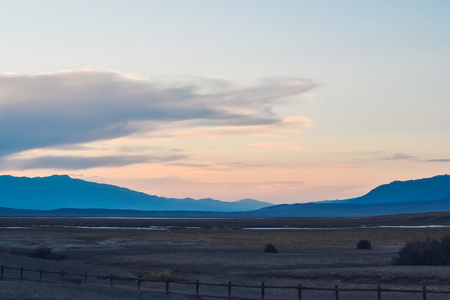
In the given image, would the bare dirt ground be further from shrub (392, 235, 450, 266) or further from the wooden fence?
shrub (392, 235, 450, 266)

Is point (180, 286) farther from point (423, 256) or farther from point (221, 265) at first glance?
point (423, 256)

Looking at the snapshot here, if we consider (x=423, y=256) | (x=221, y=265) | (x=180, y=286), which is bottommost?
(x=180, y=286)

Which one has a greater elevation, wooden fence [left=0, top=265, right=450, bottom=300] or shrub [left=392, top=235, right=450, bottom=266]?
shrub [left=392, top=235, right=450, bottom=266]

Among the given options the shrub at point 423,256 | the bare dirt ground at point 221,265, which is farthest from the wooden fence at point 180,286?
the shrub at point 423,256

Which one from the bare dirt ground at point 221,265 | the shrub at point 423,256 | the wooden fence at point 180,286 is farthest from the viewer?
the shrub at point 423,256

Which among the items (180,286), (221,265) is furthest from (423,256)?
(180,286)

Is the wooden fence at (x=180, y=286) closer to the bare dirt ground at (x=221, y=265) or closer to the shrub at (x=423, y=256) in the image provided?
the bare dirt ground at (x=221, y=265)

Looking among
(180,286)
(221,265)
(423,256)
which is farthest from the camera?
(221,265)

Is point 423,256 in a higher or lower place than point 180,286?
higher

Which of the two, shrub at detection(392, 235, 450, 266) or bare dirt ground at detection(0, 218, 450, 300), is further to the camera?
shrub at detection(392, 235, 450, 266)

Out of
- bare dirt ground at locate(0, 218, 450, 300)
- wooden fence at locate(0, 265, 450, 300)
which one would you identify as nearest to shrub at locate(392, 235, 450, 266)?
bare dirt ground at locate(0, 218, 450, 300)

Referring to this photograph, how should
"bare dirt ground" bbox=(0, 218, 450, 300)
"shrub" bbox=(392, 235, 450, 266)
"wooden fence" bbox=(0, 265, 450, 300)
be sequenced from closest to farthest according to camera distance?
"wooden fence" bbox=(0, 265, 450, 300), "bare dirt ground" bbox=(0, 218, 450, 300), "shrub" bbox=(392, 235, 450, 266)

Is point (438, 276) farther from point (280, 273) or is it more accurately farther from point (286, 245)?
point (286, 245)

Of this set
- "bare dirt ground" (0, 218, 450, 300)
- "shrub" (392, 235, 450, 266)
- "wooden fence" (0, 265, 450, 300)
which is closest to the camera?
"wooden fence" (0, 265, 450, 300)
